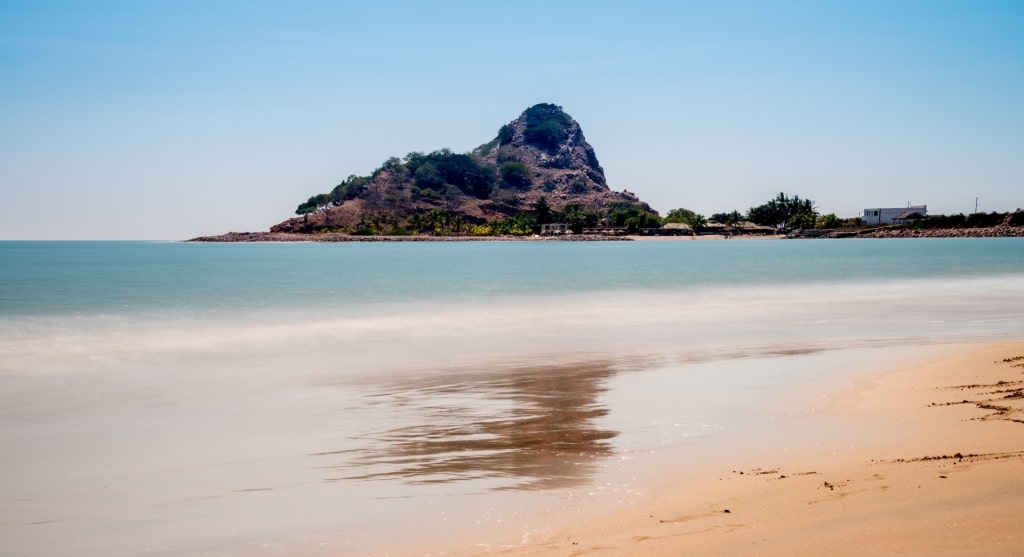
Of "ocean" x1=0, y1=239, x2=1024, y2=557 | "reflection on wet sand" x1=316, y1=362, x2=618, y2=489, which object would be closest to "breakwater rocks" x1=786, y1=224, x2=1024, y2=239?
"ocean" x1=0, y1=239, x2=1024, y2=557

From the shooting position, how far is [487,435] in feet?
32.1

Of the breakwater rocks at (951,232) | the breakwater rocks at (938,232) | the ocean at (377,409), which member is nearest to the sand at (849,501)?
the ocean at (377,409)

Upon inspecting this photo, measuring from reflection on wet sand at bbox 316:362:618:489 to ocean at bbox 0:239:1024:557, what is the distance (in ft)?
0.15

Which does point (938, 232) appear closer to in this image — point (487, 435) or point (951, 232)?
point (951, 232)

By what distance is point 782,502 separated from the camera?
650 centimetres

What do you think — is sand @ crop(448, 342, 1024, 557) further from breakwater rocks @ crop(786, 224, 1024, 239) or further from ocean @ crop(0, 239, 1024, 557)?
breakwater rocks @ crop(786, 224, 1024, 239)

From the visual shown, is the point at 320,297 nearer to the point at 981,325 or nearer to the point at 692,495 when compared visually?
the point at 981,325

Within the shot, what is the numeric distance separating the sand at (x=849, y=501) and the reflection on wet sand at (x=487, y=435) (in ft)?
4.27

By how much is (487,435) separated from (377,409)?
2.64 m

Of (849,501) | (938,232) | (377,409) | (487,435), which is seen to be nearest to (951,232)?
(938,232)

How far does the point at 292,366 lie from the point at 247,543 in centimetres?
1107

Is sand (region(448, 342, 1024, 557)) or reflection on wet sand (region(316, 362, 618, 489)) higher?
sand (region(448, 342, 1024, 557))

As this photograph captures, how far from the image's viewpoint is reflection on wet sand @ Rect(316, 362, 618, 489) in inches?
317

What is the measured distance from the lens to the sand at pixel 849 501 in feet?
18.0
